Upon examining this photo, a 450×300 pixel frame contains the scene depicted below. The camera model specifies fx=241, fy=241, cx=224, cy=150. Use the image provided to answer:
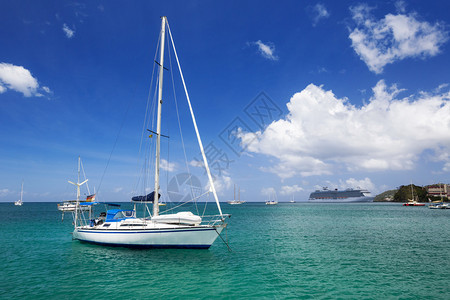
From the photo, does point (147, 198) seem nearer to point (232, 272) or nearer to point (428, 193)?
point (232, 272)

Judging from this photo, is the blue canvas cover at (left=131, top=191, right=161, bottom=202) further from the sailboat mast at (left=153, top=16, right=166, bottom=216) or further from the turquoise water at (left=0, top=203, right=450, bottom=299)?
the turquoise water at (left=0, top=203, right=450, bottom=299)

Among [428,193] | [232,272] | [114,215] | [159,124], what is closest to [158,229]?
[114,215]

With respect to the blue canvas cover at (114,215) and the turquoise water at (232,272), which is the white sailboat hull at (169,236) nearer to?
the turquoise water at (232,272)

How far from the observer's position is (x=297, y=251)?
2209 centimetres

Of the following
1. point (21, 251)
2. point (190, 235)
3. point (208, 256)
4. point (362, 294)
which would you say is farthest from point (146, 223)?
point (362, 294)

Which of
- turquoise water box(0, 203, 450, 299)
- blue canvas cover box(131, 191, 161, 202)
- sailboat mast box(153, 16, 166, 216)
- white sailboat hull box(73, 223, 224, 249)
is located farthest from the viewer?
blue canvas cover box(131, 191, 161, 202)

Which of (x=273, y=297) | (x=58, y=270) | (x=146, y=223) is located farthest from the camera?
(x=146, y=223)

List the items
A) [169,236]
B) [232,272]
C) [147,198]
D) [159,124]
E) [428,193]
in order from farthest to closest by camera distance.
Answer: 1. [428,193]
2. [159,124]
3. [147,198]
4. [169,236]
5. [232,272]

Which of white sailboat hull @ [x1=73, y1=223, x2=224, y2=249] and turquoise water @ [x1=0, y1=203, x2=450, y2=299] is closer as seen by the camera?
turquoise water @ [x1=0, y1=203, x2=450, y2=299]

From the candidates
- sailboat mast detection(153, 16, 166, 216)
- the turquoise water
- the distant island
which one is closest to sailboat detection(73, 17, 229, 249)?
sailboat mast detection(153, 16, 166, 216)

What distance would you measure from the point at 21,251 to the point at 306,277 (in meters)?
25.4

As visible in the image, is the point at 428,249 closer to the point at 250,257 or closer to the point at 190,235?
the point at 250,257

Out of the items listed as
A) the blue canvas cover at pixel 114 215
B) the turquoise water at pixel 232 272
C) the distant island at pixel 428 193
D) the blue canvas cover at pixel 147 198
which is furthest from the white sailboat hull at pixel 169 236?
the distant island at pixel 428 193

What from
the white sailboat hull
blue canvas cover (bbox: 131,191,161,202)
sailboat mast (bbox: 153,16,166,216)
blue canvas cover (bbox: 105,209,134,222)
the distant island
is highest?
sailboat mast (bbox: 153,16,166,216)
